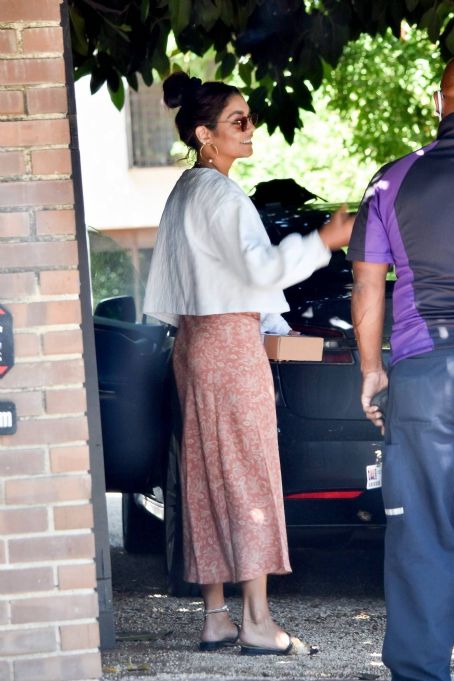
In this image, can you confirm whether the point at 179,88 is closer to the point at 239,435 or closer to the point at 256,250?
the point at 256,250

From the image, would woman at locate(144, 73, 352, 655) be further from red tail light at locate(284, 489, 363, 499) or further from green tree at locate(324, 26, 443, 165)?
green tree at locate(324, 26, 443, 165)

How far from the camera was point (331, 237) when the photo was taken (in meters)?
4.49

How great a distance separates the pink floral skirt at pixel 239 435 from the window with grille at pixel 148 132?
22076 millimetres

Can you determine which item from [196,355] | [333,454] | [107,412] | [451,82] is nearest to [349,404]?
[333,454]

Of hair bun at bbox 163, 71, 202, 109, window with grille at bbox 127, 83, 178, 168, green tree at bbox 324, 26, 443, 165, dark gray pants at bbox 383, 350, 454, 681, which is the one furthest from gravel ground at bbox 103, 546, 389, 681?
window with grille at bbox 127, 83, 178, 168

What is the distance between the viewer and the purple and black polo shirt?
4.04 m

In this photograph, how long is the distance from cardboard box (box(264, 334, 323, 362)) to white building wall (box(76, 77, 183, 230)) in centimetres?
2208

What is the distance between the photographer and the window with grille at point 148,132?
26.7 metres

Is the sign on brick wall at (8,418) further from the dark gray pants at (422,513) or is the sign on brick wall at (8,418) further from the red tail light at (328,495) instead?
the red tail light at (328,495)

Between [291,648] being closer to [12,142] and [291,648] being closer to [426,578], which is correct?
[426,578]

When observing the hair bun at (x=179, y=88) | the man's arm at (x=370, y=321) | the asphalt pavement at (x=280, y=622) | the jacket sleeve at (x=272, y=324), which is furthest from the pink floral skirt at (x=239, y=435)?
the hair bun at (x=179, y=88)

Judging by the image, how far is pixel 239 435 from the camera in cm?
472

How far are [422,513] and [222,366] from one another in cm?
97

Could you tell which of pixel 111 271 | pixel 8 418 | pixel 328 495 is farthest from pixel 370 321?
pixel 111 271
